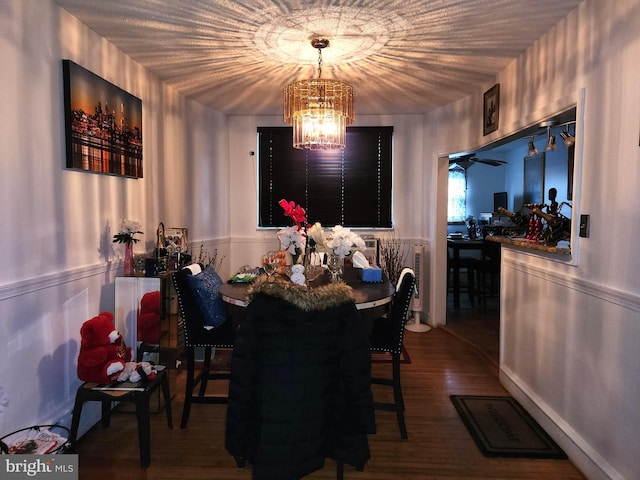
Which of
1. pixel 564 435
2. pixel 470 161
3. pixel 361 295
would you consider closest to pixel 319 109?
pixel 361 295

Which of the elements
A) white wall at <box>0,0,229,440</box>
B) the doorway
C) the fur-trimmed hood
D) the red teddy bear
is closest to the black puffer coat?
the fur-trimmed hood

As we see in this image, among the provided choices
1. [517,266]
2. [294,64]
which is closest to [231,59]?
[294,64]

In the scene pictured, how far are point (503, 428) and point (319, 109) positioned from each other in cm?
244

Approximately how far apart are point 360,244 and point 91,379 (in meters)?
1.73

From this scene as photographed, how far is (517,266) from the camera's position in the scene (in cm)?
315

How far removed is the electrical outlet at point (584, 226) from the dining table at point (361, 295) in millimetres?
1075

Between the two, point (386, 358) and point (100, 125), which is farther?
point (386, 358)

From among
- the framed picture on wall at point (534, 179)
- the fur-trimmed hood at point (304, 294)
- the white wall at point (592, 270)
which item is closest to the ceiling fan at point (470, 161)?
the framed picture on wall at point (534, 179)

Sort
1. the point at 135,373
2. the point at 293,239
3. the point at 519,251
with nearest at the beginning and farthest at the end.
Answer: the point at 135,373
the point at 293,239
the point at 519,251

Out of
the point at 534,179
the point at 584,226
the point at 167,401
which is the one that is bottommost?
the point at 167,401

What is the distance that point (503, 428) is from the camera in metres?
2.71

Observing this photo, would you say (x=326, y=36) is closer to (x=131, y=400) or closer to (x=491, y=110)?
(x=491, y=110)

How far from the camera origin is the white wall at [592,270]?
6.34ft

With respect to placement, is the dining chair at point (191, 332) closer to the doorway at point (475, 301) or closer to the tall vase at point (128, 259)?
the tall vase at point (128, 259)
